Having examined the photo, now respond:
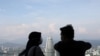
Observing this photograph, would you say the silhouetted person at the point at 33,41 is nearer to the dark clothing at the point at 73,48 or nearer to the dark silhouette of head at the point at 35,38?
the dark silhouette of head at the point at 35,38

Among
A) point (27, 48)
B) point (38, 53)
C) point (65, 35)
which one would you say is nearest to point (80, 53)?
point (65, 35)

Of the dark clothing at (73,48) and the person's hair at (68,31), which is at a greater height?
the person's hair at (68,31)

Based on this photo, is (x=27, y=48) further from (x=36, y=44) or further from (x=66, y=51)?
(x=66, y=51)

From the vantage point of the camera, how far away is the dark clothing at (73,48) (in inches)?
102

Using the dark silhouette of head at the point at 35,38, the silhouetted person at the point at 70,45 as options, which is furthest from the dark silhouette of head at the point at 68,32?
the dark silhouette of head at the point at 35,38

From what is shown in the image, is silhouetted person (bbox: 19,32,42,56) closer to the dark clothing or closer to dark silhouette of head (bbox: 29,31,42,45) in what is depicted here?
dark silhouette of head (bbox: 29,31,42,45)

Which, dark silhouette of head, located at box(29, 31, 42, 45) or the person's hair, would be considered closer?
the person's hair

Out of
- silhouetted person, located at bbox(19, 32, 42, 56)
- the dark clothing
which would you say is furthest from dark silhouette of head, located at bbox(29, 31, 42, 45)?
the dark clothing

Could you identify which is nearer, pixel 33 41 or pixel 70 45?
pixel 70 45

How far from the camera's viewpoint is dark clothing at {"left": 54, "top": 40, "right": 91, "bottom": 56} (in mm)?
2584

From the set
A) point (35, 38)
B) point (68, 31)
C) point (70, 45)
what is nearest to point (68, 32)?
point (68, 31)

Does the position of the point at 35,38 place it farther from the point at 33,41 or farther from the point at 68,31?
the point at 68,31

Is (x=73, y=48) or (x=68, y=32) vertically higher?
(x=68, y=32)

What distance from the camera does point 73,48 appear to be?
260 cm
